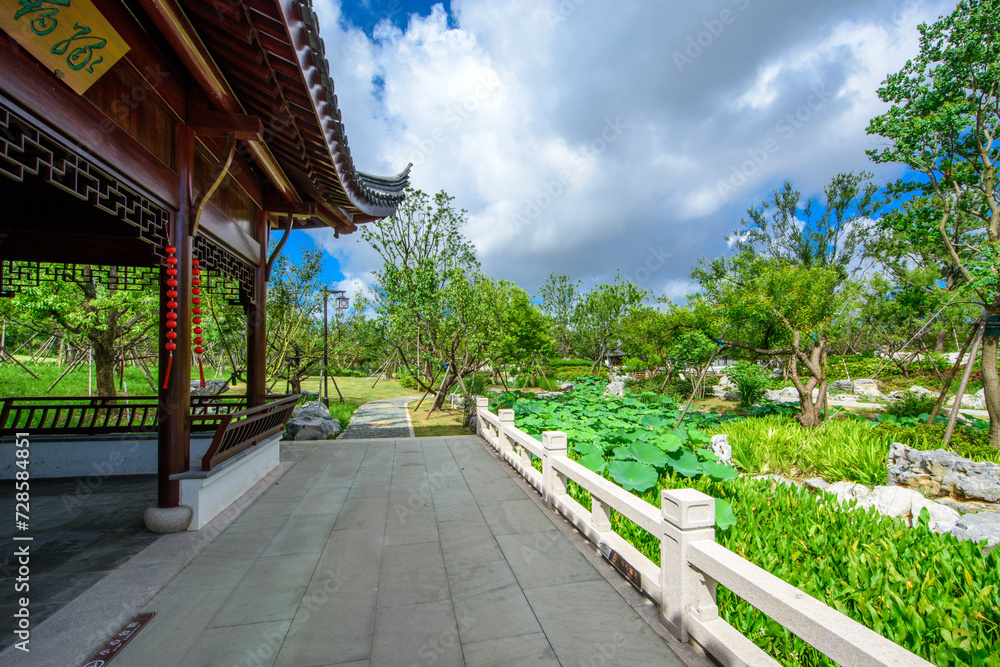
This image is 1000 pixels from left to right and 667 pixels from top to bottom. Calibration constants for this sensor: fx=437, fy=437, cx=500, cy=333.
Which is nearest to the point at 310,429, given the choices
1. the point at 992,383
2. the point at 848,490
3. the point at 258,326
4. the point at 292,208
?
the point at 258,326

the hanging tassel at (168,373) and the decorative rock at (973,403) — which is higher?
the hanging tassel at (168,373)

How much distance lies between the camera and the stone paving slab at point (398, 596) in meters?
2.10

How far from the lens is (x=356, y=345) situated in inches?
599

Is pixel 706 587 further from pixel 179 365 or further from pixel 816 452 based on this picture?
pixel 816 452

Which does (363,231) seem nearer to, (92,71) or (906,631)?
(92,71)

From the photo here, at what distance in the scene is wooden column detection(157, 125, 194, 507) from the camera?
133 inches

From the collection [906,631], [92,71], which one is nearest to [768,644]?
[906,631]

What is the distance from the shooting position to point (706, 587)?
7.20ft

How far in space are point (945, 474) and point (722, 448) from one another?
217 centimetres

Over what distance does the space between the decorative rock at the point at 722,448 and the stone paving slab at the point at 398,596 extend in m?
3.09

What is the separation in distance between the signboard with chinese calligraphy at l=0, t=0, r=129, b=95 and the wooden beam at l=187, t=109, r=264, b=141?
88cm

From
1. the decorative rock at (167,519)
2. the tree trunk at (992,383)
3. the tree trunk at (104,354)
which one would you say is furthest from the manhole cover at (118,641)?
the tree trunk at (992,383)

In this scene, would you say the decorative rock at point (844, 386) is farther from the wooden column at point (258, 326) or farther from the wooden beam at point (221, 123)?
the wooden beam at point (221, 123)

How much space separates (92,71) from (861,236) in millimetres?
25109
